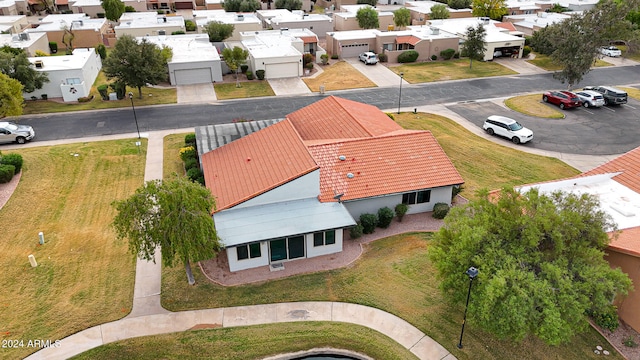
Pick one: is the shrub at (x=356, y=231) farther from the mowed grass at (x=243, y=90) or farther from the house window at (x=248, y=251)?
the mowed grass at (x=243, y=90)

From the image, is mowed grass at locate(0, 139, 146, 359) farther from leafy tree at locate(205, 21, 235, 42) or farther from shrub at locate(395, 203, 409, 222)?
leafy tree at locate(205, 21, 235, 42)

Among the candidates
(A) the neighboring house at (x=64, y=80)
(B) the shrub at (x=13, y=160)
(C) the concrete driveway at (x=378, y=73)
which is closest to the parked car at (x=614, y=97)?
(C) the concrete driveway at (x=378, y=73)

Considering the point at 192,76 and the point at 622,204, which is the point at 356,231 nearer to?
the point at 622,204

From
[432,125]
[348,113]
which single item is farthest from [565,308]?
[432,125]

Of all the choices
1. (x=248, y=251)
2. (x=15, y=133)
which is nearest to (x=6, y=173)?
(x=15, y=133)

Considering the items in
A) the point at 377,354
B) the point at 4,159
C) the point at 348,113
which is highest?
the point at 348,113

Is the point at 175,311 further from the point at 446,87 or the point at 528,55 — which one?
the point at 528,55
